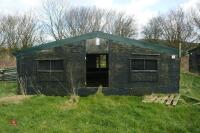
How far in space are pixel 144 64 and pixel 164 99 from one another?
2.24 metres

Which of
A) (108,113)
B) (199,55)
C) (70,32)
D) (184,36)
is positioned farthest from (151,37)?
(108,113)

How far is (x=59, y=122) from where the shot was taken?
10.8 meters

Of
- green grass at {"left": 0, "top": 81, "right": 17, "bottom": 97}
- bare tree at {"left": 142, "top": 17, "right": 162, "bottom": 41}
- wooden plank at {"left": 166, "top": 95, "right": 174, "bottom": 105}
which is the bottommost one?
wooden plank at {"left": 166, "top": 95, "right": 174, "bottom": 105}

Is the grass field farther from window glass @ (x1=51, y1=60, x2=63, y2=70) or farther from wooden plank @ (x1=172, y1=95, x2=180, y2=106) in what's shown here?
window glass @ (x1=51, y1=60, x2=63, y2=70)

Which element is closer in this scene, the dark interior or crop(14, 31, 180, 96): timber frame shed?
crop(14, 31, 180, 96): timber frame shed

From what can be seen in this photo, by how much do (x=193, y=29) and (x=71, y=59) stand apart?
3310 centimetres

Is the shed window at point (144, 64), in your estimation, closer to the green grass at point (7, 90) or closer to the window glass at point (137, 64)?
the window glass at point (137, 64)

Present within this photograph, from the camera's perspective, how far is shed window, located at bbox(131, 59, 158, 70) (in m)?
15.5

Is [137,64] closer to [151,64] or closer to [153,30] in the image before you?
[151,64]

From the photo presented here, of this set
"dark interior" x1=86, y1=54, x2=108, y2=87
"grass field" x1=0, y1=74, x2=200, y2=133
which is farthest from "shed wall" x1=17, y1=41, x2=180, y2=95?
"dark interior" x1=86, y1=54, x2=108, y2=87

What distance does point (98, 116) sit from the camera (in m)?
11.4

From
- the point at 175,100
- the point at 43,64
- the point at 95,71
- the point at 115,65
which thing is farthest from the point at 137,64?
the point at 95,71

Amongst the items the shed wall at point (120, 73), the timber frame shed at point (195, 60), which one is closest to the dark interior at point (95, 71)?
the shed wall at point (120, 73)

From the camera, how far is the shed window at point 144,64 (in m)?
15.5
